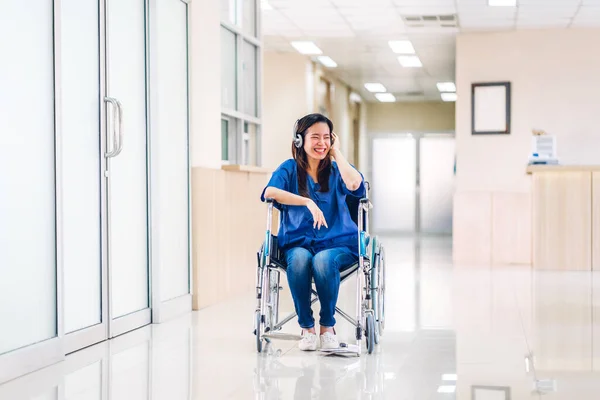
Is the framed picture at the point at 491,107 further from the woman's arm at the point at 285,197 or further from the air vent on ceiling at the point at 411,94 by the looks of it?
the woman's arm at the point at 285,197

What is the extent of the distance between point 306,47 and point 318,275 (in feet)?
25.3

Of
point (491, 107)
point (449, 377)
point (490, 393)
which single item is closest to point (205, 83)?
point (449, 377)

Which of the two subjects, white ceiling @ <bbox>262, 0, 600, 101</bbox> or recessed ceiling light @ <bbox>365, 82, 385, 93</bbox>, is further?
recessed ceiling light @ <bbox>365, 82, 385, 93</bbox>

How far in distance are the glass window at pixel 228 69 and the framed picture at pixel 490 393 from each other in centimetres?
393

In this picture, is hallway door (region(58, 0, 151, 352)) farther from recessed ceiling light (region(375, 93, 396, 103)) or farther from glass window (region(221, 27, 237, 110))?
recessed ceiling light (region(375, 93, 396, 103))

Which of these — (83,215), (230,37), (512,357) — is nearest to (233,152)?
(230,37)

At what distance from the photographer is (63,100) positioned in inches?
162

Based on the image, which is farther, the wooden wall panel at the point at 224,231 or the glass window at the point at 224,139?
the glass window at the point at 224,139

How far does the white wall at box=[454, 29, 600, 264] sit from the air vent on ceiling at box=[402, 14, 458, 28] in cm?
58

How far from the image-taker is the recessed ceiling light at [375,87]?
1545 cm

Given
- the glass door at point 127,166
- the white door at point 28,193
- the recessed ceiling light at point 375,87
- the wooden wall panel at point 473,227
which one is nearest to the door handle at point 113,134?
the glass door at point 127,166

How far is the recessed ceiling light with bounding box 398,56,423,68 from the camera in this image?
1232cm

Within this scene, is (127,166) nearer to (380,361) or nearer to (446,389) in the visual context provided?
(380,361)

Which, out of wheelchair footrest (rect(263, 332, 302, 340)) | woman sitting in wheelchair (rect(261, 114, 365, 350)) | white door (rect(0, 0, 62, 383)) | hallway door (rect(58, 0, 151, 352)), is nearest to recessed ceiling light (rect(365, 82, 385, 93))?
hallway door (rect(58, 0, 151, 352))
